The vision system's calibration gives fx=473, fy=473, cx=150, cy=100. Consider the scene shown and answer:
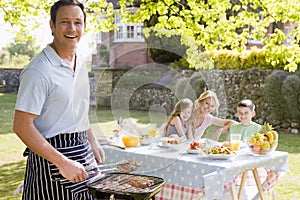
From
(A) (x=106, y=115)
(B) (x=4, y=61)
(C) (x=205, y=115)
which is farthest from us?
(B) (x=4, y=61)

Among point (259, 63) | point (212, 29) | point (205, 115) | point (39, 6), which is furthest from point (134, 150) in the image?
point (259, 63)

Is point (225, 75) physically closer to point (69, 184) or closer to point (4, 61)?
point (69, 184)

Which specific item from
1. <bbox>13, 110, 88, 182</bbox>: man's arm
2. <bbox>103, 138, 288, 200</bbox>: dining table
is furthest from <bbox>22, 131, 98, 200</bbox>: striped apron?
<bbox>103, 138, 288, 200</bbox>: dining table

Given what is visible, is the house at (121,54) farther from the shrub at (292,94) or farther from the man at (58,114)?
the shrub at (292,94)

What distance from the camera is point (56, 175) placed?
81.4 inches

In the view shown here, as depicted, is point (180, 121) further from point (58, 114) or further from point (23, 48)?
point (23, 48)

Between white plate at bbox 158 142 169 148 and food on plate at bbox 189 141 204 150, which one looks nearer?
food on plate at bbox 189 141 204 150

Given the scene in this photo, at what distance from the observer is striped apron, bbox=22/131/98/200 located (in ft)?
6.77

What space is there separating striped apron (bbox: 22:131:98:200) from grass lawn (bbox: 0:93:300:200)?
1.56 ft

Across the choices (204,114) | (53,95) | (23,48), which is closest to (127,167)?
(53,95)

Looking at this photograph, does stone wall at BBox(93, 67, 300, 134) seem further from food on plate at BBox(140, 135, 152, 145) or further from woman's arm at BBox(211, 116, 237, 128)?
woman's arm at BBox(211, 116, 237, 128)

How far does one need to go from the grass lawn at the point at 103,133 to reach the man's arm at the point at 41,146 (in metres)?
0.67

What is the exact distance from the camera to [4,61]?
28141mm

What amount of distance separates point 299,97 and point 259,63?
132 centimetres
